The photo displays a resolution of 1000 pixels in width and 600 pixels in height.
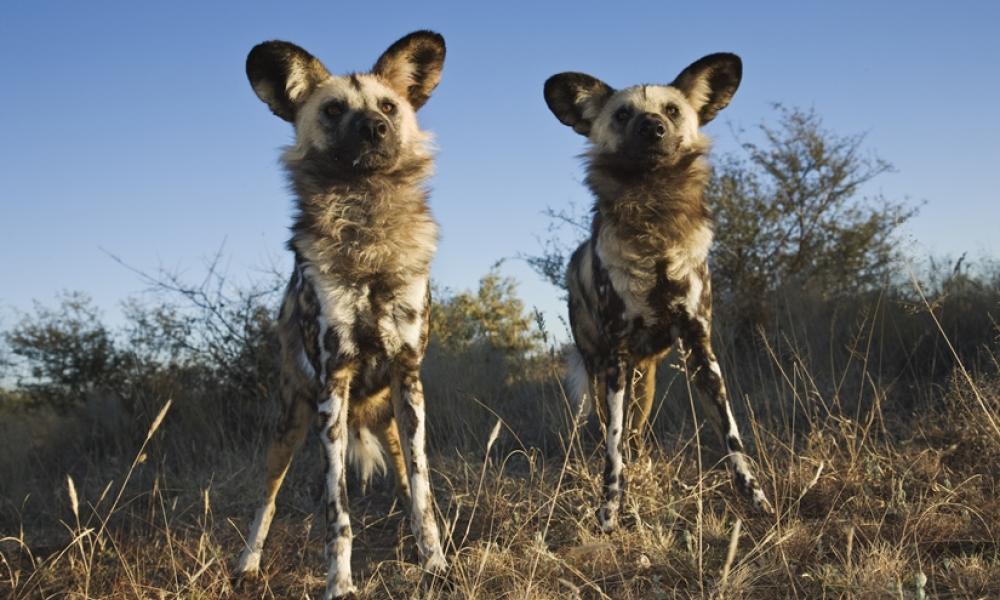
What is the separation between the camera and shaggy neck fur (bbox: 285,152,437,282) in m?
3.22

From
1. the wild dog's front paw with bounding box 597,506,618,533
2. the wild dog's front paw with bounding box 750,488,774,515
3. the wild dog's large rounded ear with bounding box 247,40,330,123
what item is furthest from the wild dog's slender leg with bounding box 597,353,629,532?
the wild dog's large rounded ear with bounding box 247,40,330,123

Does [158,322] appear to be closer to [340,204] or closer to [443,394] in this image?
[443,394]

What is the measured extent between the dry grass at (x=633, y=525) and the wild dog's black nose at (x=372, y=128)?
136 cm

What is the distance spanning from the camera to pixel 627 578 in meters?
2.94

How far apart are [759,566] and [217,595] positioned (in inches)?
76.7

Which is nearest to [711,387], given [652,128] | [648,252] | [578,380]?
[648,252]

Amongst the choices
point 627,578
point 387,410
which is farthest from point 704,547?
point 387,410

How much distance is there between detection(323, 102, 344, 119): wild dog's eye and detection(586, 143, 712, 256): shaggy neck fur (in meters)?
1.33

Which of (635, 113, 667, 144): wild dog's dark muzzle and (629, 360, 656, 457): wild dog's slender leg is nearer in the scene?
(635, 113, 667, 144): wild dog's dark muzzle

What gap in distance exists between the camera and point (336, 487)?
3062mm

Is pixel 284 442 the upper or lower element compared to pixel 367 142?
lower

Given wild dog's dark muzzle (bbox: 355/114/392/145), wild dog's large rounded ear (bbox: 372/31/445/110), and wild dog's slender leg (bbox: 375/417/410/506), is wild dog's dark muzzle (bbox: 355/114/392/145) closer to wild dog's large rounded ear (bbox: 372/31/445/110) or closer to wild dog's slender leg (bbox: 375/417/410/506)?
wild dog's large rounded ear (bbox: 372/31/445/110)

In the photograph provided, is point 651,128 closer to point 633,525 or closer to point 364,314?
point 364,314

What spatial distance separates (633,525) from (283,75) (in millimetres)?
2463
